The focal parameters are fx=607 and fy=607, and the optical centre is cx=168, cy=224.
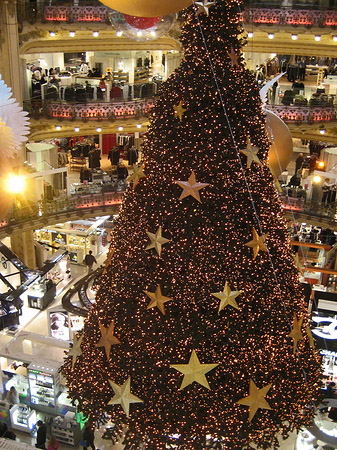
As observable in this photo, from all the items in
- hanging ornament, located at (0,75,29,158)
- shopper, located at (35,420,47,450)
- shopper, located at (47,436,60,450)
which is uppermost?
hanging ornament, located at (0,75,29,158)

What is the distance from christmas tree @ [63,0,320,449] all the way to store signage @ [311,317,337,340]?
5.63 meters

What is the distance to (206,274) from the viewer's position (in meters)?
6.74

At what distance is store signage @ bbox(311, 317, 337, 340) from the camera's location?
1265 cm

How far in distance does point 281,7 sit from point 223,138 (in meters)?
13.3

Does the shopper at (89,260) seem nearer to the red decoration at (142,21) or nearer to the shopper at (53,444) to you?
the shopper at (53,444)

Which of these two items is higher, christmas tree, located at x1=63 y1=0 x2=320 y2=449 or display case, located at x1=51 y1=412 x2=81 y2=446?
christmas tree, located at x1=63 y1=0 x2=320 y2=449

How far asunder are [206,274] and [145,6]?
10.0ft

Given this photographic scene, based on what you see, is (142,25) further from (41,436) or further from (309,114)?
(309,114)

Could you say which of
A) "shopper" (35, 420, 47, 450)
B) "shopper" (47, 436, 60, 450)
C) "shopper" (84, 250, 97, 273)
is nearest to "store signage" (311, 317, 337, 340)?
"shopper" (47, 436, 60, 450)

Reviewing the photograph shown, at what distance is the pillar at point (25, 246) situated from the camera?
64.9ft

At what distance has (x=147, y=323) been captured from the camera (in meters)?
6.97

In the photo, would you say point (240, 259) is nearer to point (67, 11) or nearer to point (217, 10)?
point (217, 10)

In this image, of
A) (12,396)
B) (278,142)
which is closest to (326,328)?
(278,142)

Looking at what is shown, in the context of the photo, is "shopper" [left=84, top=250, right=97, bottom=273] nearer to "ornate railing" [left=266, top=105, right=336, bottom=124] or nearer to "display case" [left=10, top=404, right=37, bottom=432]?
"display case" [left=10, top=404, right=37, bottom=432]
